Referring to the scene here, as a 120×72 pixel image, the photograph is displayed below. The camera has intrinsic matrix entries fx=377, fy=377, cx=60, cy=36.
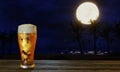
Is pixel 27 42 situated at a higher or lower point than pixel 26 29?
lower

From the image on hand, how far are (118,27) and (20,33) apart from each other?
48540 millimetres

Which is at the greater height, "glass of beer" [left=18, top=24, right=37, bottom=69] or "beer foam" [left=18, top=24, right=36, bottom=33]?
"beer foam" [left=18, top=24, right=36, bottom=33]

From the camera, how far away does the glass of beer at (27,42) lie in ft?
10.6

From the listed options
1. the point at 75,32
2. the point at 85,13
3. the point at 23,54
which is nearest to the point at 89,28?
the point at 75,32

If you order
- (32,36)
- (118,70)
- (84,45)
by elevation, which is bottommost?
(84,45)

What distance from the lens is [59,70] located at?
9.95ft

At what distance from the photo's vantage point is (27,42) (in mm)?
3244

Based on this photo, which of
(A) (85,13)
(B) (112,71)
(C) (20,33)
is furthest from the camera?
(A) (85,13)

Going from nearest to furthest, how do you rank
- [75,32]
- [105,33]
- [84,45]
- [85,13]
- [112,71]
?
[112,71] → [85,13] → [75,32] → [105,33] → [84,45]

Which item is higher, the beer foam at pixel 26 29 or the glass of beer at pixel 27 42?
the beer foam at pixel 26 29

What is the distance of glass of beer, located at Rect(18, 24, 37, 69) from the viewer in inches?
127

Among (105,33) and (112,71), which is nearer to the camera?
(112,71)

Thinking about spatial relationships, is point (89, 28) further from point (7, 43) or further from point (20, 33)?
point (20, 33)

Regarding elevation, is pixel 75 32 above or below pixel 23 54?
below
